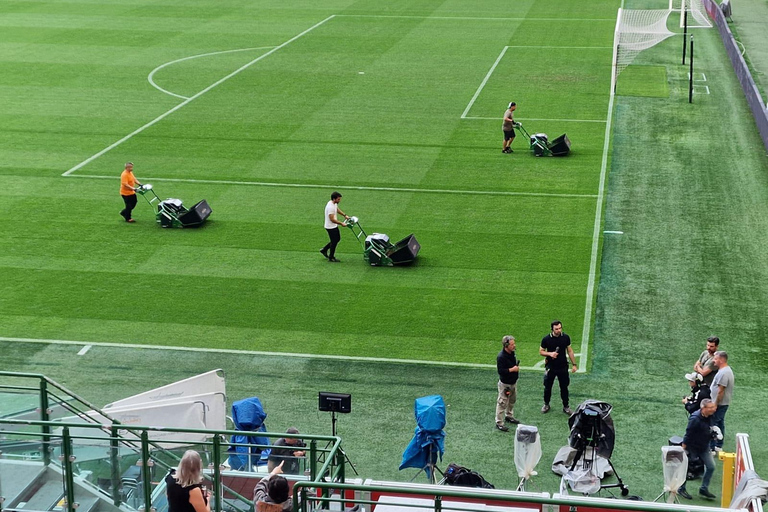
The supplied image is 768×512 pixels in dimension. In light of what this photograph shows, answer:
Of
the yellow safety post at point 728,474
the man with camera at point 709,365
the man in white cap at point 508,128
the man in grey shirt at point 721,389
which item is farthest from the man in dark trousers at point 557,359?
the man in white cap at point 508,128

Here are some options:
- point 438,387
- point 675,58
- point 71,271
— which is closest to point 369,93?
point 675,58

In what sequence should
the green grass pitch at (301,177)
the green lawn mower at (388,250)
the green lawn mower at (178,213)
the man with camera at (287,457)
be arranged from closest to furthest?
the man with camera at (287,457), the green grass pitch at (301,177), the green lawn mower at (388,250), the green lawn mower at (178,213)

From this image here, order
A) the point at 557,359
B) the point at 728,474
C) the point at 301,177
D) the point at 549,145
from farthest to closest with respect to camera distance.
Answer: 1. the point at 549,145
2. the point at 301,177
3. the point at 557,359
4. the point at 728,474

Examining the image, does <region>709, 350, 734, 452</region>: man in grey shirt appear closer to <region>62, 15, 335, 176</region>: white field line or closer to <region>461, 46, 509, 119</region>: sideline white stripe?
<region>62, 15, 335, 176</region>: white field line

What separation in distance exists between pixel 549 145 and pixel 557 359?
14.5 meters

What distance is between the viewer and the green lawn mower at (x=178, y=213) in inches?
955

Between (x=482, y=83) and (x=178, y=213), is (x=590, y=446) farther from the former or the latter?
(x=482, y=83)

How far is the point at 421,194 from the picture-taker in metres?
26.7

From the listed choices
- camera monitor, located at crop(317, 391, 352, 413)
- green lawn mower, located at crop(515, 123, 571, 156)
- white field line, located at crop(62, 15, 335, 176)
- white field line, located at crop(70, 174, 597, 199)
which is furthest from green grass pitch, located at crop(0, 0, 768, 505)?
camera monitor, located at crop(317, 391, 352, 413)

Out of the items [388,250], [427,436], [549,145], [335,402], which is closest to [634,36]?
[549,145]

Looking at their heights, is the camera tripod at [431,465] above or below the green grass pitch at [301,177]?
above

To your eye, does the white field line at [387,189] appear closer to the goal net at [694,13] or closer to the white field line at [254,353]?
the white field line at [254,353]

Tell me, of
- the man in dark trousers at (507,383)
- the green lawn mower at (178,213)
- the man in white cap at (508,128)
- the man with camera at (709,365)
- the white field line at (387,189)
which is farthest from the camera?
the man in white cap at (508,128)

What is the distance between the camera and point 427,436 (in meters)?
14.3
